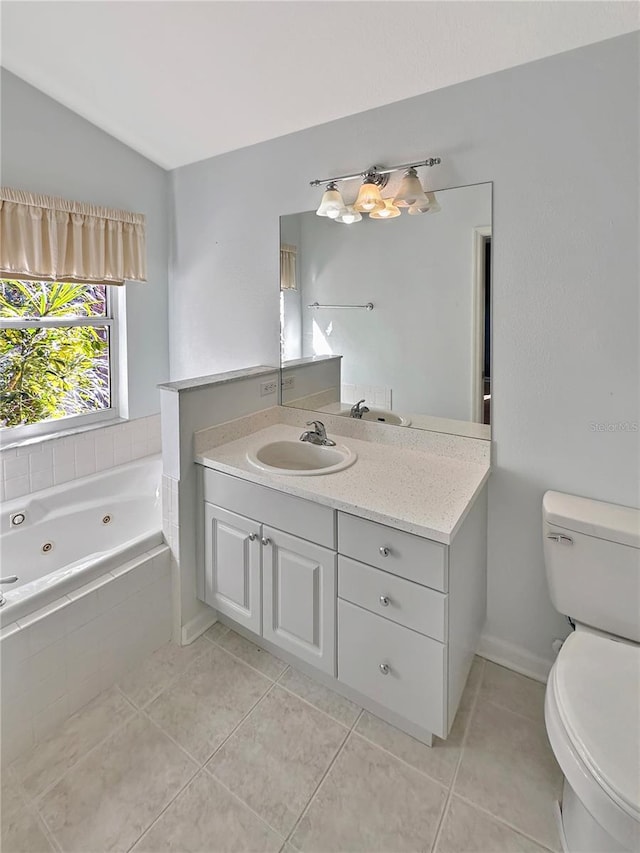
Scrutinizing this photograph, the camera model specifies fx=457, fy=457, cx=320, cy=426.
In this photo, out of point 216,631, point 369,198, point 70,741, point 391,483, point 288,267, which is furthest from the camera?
point 288,267

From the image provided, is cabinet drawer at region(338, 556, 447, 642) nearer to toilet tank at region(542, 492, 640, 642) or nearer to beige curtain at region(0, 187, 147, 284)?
toilet tank at region(542, 492, 640, 642)

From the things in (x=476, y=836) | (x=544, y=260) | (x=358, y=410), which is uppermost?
(x=544, y=260)

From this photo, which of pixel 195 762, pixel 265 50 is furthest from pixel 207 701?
pixel 265 50

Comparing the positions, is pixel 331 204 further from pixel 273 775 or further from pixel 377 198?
pixel 273 775

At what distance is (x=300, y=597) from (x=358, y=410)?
900mm

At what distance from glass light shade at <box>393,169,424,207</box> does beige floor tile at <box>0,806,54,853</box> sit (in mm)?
2382

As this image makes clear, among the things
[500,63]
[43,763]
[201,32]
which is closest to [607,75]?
[500,63]

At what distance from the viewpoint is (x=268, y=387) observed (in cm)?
236

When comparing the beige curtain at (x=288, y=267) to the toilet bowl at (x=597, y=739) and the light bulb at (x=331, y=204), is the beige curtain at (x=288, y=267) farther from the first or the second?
the toilet bowl at (x=597, y=739)

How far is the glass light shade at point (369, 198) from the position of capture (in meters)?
1.89

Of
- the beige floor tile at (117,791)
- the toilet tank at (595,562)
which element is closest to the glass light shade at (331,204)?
the toilet tank at (595,562)

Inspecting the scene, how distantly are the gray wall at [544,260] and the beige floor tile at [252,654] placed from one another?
90cm

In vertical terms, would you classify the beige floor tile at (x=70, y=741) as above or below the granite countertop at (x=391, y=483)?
below

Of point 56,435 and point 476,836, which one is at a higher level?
point 56,435
